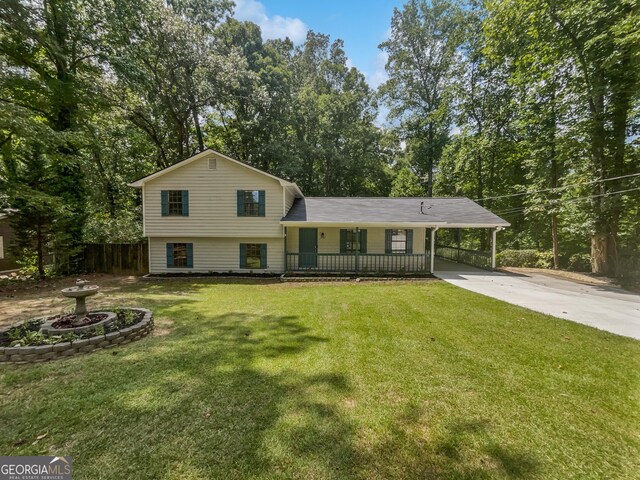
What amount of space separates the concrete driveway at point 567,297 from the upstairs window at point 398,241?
6.48 ft

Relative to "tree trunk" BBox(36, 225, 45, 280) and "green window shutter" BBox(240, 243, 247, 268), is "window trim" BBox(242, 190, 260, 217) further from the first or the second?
"tree trunk" BBox(36, 225, 45, 280)

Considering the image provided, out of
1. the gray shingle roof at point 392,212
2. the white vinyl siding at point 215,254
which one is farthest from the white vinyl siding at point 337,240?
the white vinyl siding at point 215,254

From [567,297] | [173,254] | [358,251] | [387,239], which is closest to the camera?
[567,297]

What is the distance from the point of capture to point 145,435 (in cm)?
279

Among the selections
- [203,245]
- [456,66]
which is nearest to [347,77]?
[456,66]

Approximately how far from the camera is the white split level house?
1315 centimetres

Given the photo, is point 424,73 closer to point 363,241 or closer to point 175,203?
point 363,241

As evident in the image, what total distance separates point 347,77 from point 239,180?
75.6 ft

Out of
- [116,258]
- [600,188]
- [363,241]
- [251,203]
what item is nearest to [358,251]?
[363,241]

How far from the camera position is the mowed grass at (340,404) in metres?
2.49

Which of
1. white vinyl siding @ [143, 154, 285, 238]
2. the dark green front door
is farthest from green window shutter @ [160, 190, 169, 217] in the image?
the dark green front door

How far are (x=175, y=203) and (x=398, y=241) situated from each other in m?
11.4

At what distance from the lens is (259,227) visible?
43.4ft

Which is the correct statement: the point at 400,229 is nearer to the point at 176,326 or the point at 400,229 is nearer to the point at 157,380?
the point at 176,326
